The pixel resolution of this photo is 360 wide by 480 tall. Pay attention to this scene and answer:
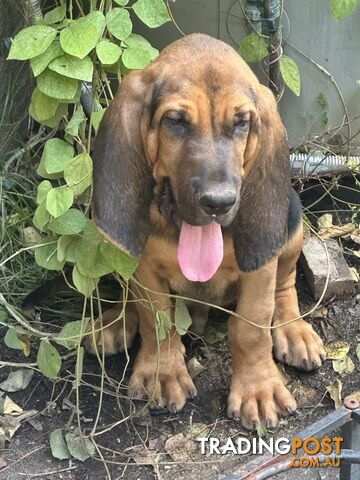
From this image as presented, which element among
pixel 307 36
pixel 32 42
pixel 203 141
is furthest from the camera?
pixel 307 36

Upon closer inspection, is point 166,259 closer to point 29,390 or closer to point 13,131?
point 29,390

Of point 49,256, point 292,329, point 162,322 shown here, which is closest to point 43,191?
point 49,256

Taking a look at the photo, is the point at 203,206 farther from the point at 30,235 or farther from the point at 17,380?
the point at 30,235

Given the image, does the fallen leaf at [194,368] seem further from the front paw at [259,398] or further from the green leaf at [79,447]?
the green leaf at [79,447]

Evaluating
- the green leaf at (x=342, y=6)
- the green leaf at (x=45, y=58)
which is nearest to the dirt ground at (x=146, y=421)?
the green leaf at (x=45, y=58)

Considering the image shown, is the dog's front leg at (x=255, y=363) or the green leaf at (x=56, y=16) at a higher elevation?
the green leaf at (x=56, y=16)

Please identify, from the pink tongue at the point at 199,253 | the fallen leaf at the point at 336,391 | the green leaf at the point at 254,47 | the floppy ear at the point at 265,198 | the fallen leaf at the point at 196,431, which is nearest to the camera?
the pink tongue at the point at 199,253

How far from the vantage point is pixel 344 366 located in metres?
3.77

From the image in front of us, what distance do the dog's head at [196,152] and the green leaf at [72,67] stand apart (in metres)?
0.17

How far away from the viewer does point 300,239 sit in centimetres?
378

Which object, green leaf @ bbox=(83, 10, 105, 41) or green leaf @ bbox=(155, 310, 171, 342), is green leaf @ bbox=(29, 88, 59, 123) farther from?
green leaf @ bbox=(155, 310, 171, 342)

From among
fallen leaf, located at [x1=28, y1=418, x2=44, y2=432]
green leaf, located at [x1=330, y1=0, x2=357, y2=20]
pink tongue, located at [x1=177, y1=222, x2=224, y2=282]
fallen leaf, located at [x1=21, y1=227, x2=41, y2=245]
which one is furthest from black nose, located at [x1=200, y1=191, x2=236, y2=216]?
fallen leaf, located at [x1=21, y1=227, x2=41, y2=245]

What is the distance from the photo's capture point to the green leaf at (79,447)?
3367mm

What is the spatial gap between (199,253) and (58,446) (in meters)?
1.09
